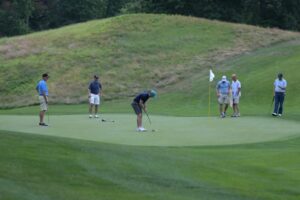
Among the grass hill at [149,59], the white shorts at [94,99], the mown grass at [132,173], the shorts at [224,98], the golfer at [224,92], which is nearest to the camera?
the mown grass at [132,173]

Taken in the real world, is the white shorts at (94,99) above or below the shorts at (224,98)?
below

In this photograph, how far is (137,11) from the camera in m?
82.6

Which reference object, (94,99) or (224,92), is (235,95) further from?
(94,99)

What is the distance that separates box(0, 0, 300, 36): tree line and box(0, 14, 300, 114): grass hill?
61.0 ft

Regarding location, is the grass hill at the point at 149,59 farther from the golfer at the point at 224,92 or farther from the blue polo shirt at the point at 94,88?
the blue polo shirt at the point at 94,88

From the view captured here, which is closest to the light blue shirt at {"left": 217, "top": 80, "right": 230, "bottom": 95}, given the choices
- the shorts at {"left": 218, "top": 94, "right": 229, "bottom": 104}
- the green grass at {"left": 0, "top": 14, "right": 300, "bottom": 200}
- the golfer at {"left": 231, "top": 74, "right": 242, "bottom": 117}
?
the shorts at {"left": 218, "top": 94, "right": 229, "bottom": 104}

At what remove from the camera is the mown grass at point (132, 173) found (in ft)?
35.3

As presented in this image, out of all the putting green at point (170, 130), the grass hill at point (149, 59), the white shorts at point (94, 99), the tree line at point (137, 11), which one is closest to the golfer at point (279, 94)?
the putting green at point (170, 130)

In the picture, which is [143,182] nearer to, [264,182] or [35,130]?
[264,182]

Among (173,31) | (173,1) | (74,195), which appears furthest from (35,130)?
(173,1)

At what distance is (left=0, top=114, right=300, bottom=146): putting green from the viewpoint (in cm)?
2045

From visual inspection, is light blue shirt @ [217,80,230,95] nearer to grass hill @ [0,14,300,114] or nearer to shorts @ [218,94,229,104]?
shorts @ [218,94,229,104]

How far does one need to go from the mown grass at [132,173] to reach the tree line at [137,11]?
196 feet

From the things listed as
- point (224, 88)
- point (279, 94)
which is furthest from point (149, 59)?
point (279, 94)
